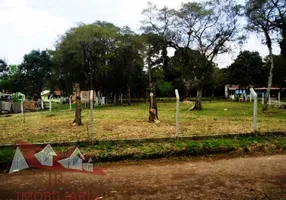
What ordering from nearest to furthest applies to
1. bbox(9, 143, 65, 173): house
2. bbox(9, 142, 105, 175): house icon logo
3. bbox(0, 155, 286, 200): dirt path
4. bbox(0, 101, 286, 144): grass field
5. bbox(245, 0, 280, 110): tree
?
bbox(0, 155, 286, 200): dirt path → bbox(9, 142, 105, 175): house icon logo → bbox(9, 143, 65, 173): house → bbox(0, 101, 286, 144): grass field → bbox(245, 0, 280, 110): tree

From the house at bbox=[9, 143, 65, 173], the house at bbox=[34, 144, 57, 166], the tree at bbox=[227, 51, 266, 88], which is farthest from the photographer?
the tree at bbox=[227, 51, 266, 88]

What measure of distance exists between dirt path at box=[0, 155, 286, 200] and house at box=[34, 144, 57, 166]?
0.36 m

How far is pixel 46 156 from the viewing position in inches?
227

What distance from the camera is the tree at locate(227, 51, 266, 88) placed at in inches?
1642

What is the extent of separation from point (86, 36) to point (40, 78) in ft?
60.3

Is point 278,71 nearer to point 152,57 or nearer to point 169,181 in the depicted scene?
point 152,57

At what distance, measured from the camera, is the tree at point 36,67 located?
3997 centimetres

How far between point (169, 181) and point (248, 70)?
41.2 meters

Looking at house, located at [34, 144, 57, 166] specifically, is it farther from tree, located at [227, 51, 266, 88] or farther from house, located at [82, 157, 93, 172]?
tree, located at [227, 51, 266, 88]

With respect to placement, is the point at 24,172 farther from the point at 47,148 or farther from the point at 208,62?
the point at 208,62

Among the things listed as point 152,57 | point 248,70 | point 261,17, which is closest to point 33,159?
point 261,17

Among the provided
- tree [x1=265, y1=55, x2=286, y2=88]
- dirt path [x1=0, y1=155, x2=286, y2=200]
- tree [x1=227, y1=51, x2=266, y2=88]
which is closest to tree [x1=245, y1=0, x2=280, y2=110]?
dirt path [x1=0, y1=155, x2=286, y2=200]

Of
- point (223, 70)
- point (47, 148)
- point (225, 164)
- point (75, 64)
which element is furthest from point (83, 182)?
point (223, 70)

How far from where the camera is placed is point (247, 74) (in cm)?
4178
